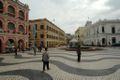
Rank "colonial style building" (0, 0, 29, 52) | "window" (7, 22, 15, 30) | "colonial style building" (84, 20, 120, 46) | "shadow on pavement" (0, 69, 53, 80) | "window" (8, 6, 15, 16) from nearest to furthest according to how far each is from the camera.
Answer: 1. "shadow on pavement" (0, 69, 53, 80)
2. "colonial style building" (0, 0, 29, 52)
3. "window" (7, 22, 15, 30)
4. "window" (8, 6, 15, 16)
5. "colonial style building" (84, 20, 120, 46)

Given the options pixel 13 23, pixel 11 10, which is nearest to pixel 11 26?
pixel 13 23

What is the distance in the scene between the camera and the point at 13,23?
65.2 feet


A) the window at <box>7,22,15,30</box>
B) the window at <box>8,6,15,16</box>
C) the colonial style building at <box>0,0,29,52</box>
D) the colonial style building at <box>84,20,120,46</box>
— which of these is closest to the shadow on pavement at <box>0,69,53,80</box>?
the colonial style building at <box>0,0,29,52</box>

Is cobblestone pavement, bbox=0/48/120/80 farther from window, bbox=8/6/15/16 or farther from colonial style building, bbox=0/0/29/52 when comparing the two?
window, bbox=8/6/15/16

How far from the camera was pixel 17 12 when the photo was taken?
20.8 meters

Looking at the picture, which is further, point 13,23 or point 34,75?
point 13,23

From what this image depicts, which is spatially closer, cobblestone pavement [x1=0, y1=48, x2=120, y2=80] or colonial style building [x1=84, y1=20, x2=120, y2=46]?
cobblestone pavement [x1=0, y1=48, x2=120, y2=80]

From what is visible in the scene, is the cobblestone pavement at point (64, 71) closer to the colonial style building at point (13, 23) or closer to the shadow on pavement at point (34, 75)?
the shadow on pavement at point (34, 75)

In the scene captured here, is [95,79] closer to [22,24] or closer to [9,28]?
[9,28]

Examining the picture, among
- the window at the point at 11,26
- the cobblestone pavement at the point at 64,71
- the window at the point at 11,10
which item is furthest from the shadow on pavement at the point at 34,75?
the window at the point at 11,10

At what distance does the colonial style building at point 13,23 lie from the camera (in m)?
17.5

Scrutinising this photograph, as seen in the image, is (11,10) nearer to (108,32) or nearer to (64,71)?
(64,71)

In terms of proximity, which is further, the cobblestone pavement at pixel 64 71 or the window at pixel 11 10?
the window at pixel 11 10

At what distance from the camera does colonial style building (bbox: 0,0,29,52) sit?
1750cm
